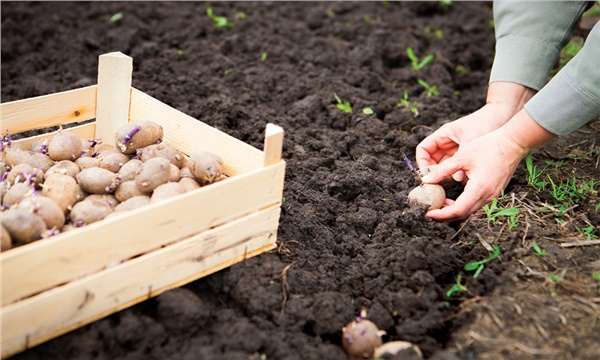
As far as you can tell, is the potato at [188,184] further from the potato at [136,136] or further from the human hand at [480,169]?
the human hand at [480,169]

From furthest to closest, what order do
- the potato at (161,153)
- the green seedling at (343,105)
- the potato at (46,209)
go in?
the green seedling at (343,105), the potato at (161,153), the potato at (46,209)

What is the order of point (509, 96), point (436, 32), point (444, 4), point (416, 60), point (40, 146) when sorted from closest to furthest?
point (40, 146) < point (509, 96) < point (416, 60) < point (436, 32) < point (444, 4)

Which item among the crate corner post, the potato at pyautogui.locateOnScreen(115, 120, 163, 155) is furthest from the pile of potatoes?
the crate corner post

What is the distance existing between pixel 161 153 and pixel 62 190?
0.47m

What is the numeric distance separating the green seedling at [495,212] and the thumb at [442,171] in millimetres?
239

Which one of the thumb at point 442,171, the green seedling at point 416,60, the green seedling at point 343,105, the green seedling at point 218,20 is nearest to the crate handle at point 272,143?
the thumb at point 442,171

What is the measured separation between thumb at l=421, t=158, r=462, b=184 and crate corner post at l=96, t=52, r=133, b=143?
5.27 ft

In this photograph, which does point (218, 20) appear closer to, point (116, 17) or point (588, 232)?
point (116, 17)

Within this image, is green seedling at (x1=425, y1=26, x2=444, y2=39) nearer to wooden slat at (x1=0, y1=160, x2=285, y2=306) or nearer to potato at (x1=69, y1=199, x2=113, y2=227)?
wooden slat at (x1=0, y1=160, x2=285, y2=306)

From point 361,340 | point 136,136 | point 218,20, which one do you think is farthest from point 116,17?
point 361,340

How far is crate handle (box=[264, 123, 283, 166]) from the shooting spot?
2.48 meters

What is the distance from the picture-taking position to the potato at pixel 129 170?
2.69 metres

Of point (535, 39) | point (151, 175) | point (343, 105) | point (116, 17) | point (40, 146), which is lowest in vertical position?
point (116, 17)

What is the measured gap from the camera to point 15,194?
8.11 feet
